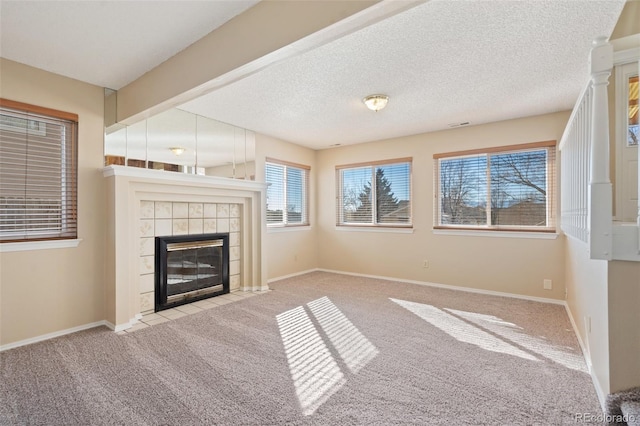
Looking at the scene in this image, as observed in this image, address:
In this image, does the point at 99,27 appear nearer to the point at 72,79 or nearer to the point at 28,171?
the point at 72,79

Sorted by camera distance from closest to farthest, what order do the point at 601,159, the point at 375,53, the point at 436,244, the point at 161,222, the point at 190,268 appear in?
the point at 601,159 → the point at 375,53 → the point at 161,222 → the point at 190,268 → the point at 436,244

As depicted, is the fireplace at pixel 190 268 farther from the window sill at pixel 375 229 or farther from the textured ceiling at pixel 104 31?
the window sill at pixel 375 229

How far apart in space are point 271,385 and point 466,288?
369 cm

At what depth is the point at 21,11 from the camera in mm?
2113

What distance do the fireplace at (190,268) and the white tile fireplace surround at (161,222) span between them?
9 cm

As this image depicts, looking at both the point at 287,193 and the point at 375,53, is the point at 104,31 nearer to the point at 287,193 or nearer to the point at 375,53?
the point at 375,53

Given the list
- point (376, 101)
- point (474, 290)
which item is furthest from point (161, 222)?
point (474, 290)

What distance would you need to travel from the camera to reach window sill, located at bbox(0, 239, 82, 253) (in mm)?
2757

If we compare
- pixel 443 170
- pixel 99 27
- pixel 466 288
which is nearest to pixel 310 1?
pixel 99 27

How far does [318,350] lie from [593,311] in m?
2.13

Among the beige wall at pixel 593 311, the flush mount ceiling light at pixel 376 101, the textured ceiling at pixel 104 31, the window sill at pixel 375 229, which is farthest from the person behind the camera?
the window sill at pixel 375 229

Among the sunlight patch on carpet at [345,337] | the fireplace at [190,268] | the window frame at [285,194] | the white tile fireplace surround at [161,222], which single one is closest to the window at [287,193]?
the window frame at [285,194]

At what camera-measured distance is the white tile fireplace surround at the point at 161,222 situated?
327 centimetres

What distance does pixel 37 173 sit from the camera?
2961mm
